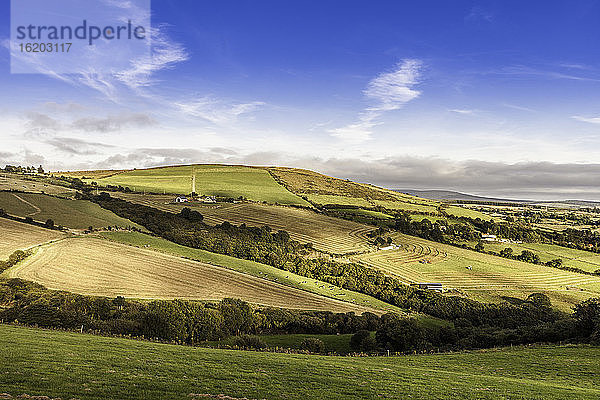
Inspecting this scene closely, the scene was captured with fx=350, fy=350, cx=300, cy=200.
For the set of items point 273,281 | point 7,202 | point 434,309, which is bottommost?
point 434,309

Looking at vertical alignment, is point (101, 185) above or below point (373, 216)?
above

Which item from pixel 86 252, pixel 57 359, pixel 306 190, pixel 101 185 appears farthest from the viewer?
pixel 306 190

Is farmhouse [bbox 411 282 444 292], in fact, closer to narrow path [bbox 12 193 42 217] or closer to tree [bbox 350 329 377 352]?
tree [bbox 350 329 377 352]

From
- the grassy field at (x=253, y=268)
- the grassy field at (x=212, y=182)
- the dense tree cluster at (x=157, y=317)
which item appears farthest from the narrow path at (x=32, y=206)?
the grassy field at (x=212, y=182)

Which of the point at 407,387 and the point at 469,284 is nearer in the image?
the point at 407,387

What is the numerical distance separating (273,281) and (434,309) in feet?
92.1

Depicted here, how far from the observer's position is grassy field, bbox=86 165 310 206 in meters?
131

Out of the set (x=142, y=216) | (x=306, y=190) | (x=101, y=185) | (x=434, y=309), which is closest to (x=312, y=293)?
(x=434, y=309)

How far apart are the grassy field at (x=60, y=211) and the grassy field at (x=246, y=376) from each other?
5380 cm

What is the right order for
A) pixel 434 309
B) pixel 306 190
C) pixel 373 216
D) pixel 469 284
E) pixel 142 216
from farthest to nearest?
1. pixel 306 190
2. pixel 373 216
3. pixel 142 216
4. pixel 469 284
5. pixel 434 309

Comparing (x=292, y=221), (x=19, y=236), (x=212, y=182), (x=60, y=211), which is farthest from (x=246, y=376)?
(x=212, y=182)

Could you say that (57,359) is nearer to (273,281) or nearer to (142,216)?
(273,281)

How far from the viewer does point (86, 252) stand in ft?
184

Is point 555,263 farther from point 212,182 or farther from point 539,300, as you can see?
point 212,182
